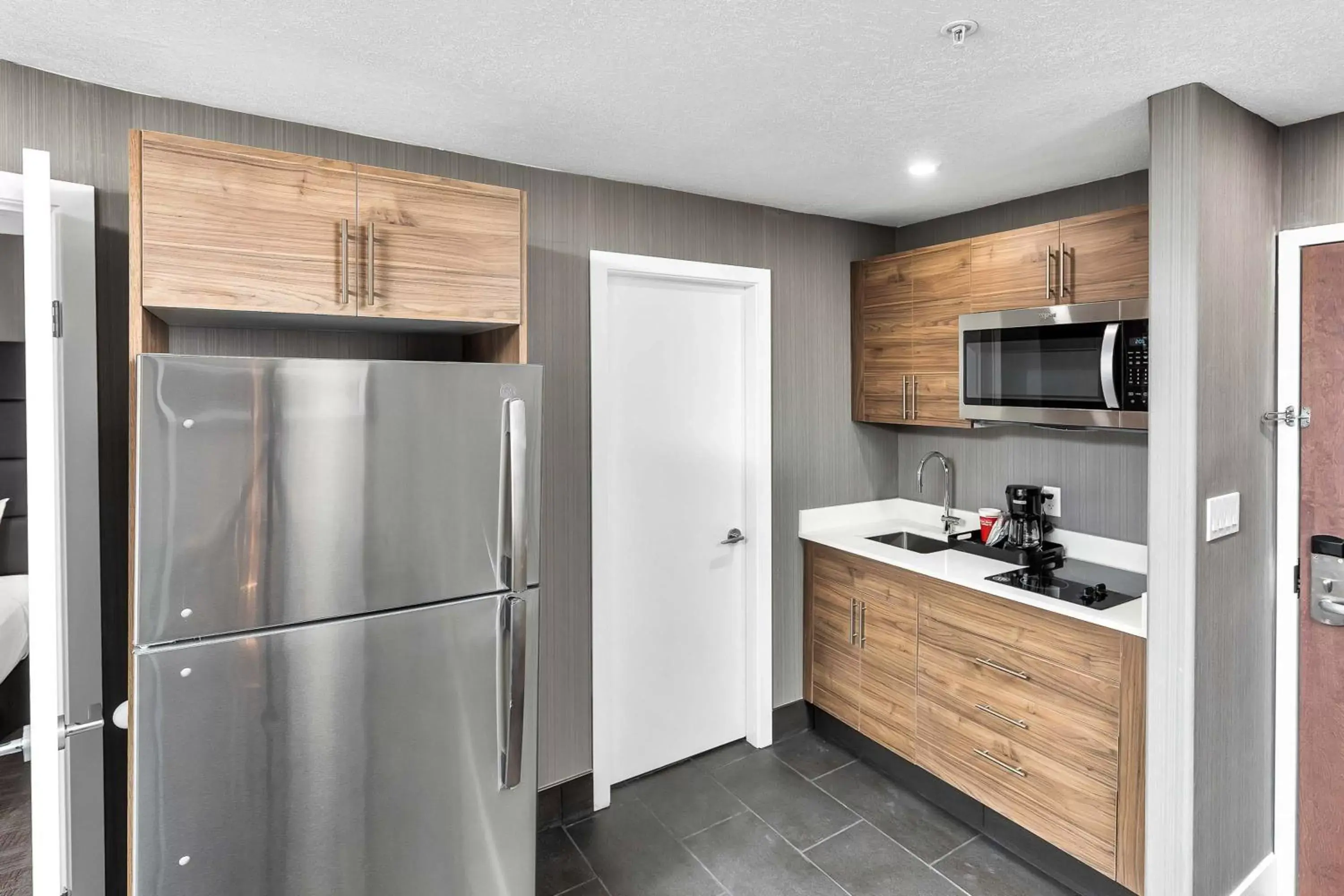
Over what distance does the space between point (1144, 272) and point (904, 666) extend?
1.62m

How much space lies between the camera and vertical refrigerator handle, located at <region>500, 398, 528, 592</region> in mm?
1928

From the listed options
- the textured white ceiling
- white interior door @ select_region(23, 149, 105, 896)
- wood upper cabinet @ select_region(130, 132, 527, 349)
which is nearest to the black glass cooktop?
the textured white ceiling

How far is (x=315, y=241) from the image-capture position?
5.89ft

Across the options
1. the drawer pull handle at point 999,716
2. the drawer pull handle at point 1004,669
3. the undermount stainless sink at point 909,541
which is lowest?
the drawer pull handle at point 999,716

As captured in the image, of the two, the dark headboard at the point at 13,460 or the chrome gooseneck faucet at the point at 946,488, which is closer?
the dark headboard at the point at 13,460

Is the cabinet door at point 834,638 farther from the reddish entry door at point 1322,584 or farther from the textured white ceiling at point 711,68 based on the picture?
the textured white ceiling at point 711,68

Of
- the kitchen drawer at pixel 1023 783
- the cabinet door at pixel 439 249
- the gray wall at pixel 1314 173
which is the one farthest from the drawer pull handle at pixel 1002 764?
the cabinet door at pixel 439 249

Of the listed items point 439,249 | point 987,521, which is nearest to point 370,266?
point 439,249

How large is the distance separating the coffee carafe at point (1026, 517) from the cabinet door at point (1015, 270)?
0.74m

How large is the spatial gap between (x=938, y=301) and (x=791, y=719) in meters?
1.94

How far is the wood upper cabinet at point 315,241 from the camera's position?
5.39 feet

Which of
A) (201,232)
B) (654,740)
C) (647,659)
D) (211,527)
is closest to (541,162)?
(201,232)

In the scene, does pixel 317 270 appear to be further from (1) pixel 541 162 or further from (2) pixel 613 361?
(2) pixel 613 361

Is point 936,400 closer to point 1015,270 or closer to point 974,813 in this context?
point 1015,270
